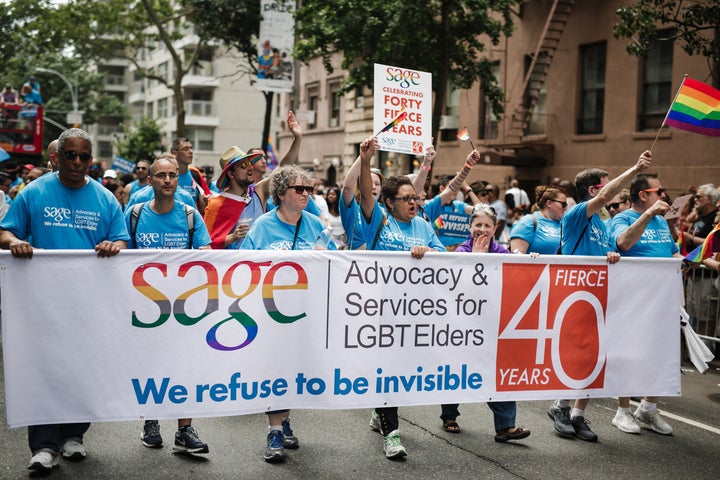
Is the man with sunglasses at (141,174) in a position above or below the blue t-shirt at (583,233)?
above

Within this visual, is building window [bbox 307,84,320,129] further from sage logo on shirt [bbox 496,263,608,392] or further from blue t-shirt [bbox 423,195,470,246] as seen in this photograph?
sage logo on shirt [bbox 496,263,608,392]

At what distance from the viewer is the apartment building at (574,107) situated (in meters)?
17.8

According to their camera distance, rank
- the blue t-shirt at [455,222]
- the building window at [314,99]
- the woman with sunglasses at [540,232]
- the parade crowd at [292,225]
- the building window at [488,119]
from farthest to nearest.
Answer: the building window at [314,99]
the building window at [488,119]
the blue t-shirt at [455,222]
the woman with sunglasses at [540,232]
the parade crowd at [292,225]

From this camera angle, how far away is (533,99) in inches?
866

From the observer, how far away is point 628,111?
1912cm

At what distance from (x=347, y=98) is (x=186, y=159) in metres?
25.5

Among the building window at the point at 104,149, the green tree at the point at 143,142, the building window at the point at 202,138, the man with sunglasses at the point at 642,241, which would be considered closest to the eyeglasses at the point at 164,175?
the man with sunglasses at the point at 642,241

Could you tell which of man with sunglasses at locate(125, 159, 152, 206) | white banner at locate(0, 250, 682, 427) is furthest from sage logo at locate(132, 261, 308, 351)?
man with sunglasses at locate(125, 159, 152, 206)

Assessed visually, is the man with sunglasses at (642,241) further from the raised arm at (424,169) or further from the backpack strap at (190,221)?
the backpack strap at (190,221)

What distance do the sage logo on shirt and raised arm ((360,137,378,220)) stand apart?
1.08 metres

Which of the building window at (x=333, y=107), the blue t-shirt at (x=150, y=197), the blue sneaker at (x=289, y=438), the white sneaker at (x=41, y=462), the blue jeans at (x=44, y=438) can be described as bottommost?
the blue sneaker at (x=289, y=438)

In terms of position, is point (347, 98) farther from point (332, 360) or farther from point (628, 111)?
point (332, 360)

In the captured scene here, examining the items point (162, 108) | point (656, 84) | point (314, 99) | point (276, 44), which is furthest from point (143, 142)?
point (656, 84)

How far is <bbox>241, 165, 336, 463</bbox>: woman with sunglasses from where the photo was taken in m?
5.77
